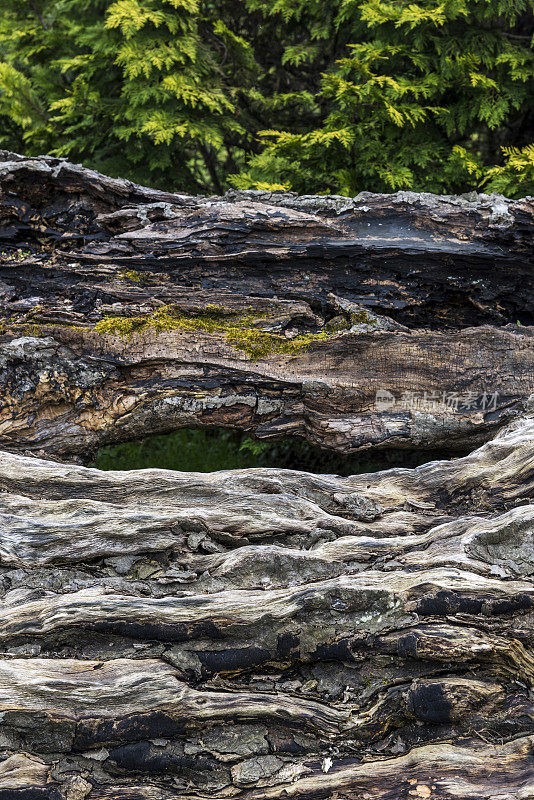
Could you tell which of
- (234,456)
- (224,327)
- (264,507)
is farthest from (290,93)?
(264,507)

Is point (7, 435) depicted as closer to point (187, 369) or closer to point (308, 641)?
point (187, 369)

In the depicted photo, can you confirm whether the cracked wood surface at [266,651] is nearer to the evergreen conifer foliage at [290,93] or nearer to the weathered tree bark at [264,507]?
the weathered tree bark at [264,507]

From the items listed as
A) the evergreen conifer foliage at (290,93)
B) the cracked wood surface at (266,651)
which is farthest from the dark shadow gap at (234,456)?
the evergreen conifer foliage at (290,93)

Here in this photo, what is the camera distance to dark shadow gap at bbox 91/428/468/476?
722 centimetres

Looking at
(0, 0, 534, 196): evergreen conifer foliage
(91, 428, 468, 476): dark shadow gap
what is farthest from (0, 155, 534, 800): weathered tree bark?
(91, 428, 468, 476): dark shadow gap

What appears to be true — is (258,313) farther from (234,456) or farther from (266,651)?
(266,651)

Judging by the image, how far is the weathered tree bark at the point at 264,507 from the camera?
3359 mm

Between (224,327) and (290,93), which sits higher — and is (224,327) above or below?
below

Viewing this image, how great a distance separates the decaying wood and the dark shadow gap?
1.50m

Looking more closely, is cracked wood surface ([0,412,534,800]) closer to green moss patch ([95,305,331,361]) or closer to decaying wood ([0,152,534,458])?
decaying wood ([0,152,534,458])

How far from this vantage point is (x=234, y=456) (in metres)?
7.57

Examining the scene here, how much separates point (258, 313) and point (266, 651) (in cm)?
325

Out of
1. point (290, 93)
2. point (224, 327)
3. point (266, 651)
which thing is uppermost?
point (290, 93)

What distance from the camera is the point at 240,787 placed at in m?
3.27
